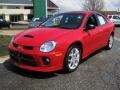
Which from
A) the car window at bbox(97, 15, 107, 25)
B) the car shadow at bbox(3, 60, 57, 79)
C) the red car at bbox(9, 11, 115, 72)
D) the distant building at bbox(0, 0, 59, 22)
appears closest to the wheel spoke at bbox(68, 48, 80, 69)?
the red car at bbox(9, 11, 115, 72)

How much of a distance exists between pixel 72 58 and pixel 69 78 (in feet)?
2.03

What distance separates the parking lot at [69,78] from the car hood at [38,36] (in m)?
0.82

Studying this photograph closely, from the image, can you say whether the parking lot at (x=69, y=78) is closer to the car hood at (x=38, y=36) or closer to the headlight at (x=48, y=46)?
the headlight at (x=48, y=46)

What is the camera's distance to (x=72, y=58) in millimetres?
6648

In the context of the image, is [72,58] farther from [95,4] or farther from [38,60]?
[95,4]

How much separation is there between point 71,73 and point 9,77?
59.5 inches

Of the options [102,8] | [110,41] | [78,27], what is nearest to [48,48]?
[78,27]

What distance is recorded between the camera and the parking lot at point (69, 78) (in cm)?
565

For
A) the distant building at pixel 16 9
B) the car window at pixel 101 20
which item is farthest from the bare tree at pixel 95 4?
the car window at pixel 101 20

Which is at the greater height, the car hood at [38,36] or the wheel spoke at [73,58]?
the car hood at [38,36]

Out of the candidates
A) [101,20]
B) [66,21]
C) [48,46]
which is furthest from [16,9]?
[48,46]

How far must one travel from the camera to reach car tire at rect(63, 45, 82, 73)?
6.39m

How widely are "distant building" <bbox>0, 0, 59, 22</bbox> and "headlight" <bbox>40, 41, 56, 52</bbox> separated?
6109cm

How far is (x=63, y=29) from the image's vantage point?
272 inches
